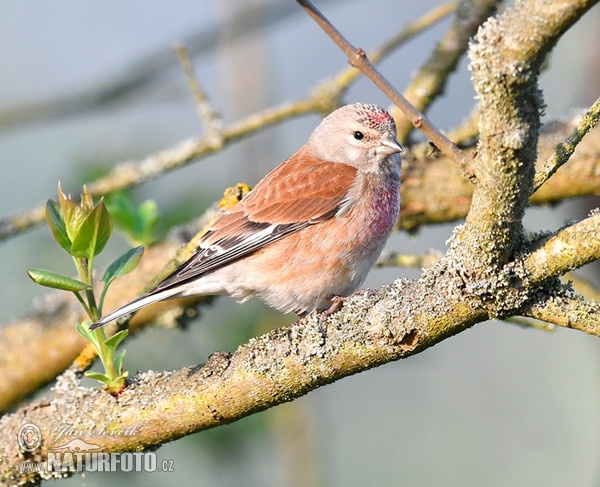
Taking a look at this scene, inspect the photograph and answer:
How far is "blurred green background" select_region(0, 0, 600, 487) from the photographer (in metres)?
5.79

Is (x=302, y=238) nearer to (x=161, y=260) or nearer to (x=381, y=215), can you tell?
(x=381, y=215)

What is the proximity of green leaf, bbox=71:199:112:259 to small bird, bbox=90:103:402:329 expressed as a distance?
686 mm

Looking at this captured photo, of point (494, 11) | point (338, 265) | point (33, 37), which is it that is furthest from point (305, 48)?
point (338, 265)

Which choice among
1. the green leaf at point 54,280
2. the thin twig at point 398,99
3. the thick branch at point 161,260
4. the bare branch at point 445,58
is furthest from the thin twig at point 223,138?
the thin twig at point 398,99

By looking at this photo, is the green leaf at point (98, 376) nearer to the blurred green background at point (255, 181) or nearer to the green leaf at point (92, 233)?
the green leaf at point (92, 233)

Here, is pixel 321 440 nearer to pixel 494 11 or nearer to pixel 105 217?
pixel 494 11

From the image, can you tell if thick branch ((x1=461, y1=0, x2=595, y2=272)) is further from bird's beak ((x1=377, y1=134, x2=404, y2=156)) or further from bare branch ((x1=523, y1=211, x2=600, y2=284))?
bird's beak ((x1=377, y1=134, x2=404, y2=156))

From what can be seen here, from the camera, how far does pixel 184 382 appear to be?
2.79 m

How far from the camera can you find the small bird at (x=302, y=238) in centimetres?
363

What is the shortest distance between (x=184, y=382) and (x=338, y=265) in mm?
1093

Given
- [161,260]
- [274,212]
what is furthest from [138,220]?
[274,212]

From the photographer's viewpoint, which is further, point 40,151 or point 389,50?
point 40,151

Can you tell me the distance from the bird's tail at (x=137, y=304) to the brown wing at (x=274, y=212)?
174mm

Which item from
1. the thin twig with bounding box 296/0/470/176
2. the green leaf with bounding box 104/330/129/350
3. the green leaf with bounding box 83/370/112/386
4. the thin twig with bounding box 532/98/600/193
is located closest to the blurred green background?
the green leaf with bounding box 83/370/112/386
